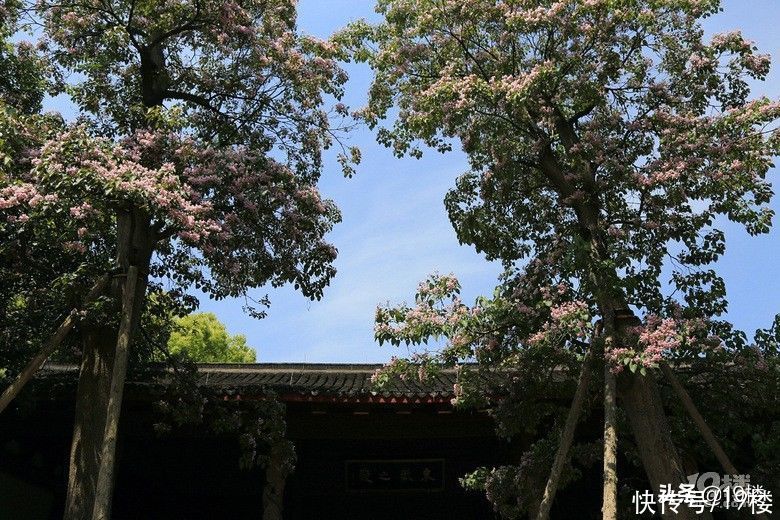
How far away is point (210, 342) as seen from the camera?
3300cm

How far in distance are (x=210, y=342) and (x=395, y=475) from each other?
72.4 feet

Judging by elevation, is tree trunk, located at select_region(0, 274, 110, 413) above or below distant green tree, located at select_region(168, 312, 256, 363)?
below

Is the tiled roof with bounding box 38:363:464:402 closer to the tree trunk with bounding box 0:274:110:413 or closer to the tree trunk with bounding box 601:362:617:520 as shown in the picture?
the tree trunk with bounding box 601:362:617:520

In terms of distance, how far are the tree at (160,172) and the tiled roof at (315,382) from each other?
155 centimetres

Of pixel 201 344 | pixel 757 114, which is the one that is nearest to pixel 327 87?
pixel 757 114

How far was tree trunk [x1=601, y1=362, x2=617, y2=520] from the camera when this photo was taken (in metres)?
8.02

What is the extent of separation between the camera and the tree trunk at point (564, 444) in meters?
8.40

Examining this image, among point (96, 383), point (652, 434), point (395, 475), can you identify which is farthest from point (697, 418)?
point (96, 383)

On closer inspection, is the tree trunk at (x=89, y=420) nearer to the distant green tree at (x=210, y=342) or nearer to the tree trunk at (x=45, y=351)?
the tree trunk at (x=45, y=351)

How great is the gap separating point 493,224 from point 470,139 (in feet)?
4.63

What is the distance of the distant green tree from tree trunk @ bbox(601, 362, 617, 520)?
24.3 m

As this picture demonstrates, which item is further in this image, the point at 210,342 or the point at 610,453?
the point at 210,342

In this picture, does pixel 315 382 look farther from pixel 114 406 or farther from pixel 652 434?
pixel 652 434

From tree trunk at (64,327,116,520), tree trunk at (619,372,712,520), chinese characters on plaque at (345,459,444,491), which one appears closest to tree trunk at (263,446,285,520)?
chinese characters on plaque at (345,459,444,491)
